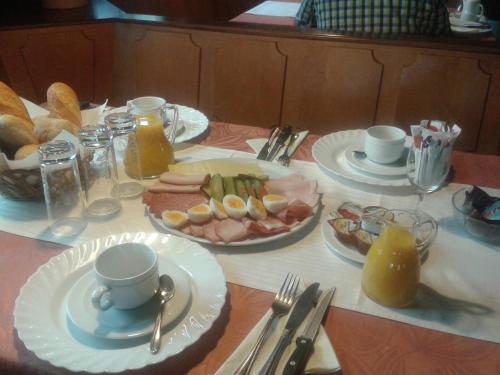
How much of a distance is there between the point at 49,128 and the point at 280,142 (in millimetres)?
601

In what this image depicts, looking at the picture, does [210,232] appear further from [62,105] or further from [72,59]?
[72,59]

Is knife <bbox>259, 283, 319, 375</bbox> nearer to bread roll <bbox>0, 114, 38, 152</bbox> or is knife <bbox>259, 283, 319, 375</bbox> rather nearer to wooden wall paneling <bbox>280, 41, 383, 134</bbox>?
bread roll <bbox>0, 114, 38, 152</bbox>

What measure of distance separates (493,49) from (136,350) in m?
1.77

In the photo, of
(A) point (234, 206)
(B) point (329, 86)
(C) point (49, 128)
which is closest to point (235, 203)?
(A) point (234, 206)

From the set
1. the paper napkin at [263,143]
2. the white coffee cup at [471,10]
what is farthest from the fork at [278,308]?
the white coffee cup at [471,10]

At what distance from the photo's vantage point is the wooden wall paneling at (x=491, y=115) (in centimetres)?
188

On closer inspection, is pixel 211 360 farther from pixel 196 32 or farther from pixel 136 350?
pixel 196 32

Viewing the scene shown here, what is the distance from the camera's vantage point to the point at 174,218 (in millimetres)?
971

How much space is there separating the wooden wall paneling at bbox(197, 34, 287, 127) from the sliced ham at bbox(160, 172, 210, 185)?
1171 mm

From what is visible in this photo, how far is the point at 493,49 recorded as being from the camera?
185 cm

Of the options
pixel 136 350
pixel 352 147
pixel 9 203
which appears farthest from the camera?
pixel 352 147

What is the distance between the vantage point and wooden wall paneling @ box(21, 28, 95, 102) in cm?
216

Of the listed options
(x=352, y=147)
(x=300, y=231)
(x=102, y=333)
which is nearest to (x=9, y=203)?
(x=102, y=333)

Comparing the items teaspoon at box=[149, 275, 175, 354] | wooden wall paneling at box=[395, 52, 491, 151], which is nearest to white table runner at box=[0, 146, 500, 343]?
teaspoon at box=[149, 275, 175, 354]
